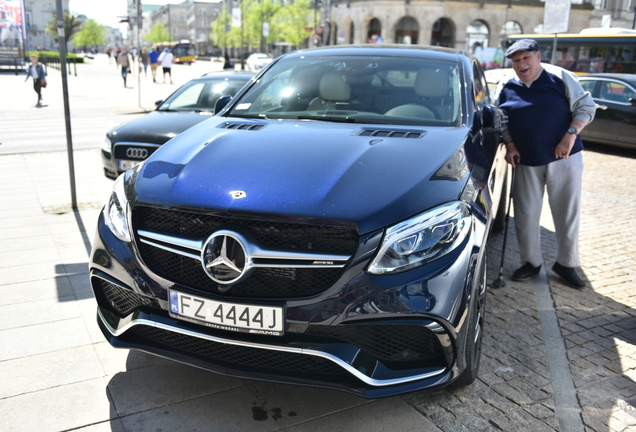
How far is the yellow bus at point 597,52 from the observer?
750 inches

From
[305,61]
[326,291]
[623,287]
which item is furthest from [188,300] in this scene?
[623,287]

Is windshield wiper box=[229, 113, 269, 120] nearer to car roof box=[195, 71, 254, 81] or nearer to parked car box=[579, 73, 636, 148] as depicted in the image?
car roof box=[195, 71, 254, 81]

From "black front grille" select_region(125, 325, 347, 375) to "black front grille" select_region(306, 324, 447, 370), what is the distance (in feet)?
0.43

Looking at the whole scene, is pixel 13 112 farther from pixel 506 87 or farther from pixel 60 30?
pixel 506 87

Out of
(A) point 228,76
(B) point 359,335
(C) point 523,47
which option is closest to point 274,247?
(B) point 359,335

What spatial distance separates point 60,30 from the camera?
255 inches

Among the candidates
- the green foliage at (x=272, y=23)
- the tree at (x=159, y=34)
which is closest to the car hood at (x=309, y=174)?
the green foliage at (x=272, y=23)

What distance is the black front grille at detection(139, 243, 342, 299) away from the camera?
2543 millimetres

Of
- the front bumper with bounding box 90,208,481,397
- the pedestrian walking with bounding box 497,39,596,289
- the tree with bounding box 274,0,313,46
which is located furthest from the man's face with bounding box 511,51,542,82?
the tree with bounding box 274,0,313,46

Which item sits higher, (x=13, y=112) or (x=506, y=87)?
(x=506, y=87)

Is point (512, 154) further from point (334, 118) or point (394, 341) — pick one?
point (394, 341)

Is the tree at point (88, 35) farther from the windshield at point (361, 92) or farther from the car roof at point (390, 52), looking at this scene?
the windshield at point (361, 92)

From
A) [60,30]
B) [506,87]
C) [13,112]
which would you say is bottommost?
[13,112]

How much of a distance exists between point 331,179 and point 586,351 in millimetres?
2122
